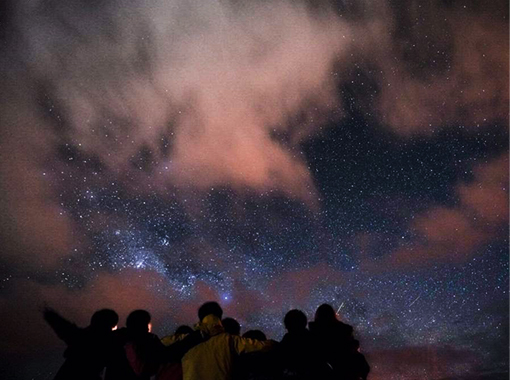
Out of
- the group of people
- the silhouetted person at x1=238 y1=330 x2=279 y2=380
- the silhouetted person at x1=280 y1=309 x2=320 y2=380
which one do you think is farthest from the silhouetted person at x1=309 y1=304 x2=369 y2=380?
the silhouetted person at x1=238 y1=330 x2=279 y2=380

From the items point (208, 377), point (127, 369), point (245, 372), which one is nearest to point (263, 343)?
point (245, 372)

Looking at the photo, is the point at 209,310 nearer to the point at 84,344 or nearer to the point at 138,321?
the point at 138,321

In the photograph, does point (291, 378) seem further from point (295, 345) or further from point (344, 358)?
point (344, 358)

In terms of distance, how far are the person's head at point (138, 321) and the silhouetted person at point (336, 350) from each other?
2225 mm

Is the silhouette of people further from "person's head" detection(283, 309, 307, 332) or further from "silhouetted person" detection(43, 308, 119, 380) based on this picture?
"silhouetted person" detection(43, 308, 119, 380)

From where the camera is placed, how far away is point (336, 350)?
A: 4465mm

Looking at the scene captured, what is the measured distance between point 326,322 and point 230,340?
3.95ft

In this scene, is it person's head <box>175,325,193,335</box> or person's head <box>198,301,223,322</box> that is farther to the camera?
person's head <box>175,325,193,335</box>

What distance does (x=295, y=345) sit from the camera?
14.3 feet

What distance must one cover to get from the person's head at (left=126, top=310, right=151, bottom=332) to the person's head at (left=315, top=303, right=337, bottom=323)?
2290 mm

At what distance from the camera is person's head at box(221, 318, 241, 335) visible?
5.57 m

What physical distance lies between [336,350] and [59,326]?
11.7 feet

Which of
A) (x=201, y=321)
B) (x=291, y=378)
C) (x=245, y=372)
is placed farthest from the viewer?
(x=201, y=321)

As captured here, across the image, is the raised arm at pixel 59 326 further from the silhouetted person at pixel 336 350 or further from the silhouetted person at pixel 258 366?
the silhouetted person at pixel 336 350
